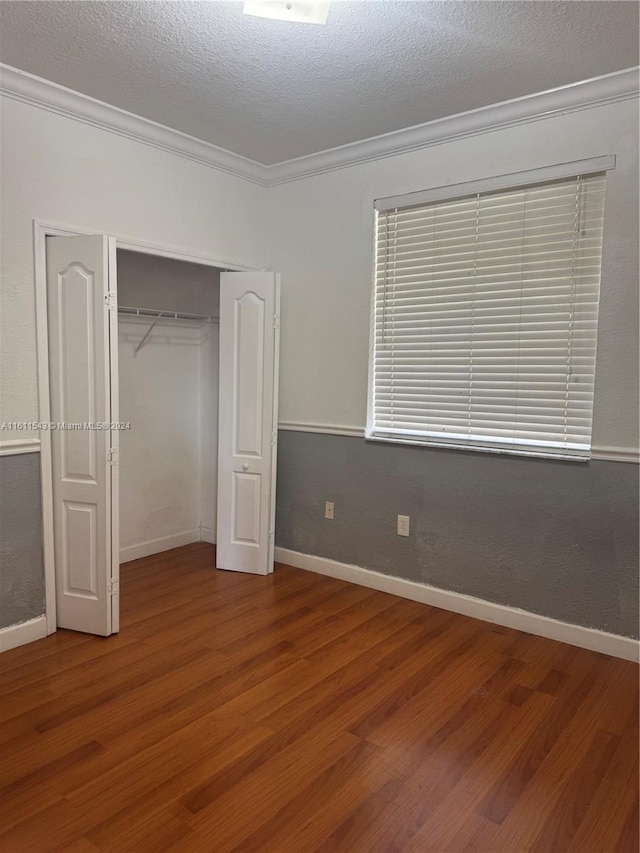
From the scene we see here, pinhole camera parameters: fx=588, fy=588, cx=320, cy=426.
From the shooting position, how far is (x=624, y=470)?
2811 mm

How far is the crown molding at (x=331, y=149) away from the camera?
8.97 ft

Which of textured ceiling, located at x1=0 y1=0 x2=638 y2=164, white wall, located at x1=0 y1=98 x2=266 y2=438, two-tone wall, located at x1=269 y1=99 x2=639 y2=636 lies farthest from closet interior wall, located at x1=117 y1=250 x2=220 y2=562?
textured ceiling, located at x1=0 y1=0 x2=638 y2=164

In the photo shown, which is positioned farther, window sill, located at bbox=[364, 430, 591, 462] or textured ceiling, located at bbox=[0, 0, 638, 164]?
window sill, located at bbox=[364, 430, 591, 462]

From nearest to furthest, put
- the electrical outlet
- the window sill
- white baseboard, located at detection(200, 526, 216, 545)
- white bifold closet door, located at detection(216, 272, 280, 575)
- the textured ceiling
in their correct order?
the textured ceiling < the window sill < the electrical outlet < white bifold closet door, located at detection(216, 272, 280, 575) < white baseboard, located at detection(200, 526, 216, 545)

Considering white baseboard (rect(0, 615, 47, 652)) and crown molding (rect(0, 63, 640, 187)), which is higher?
crown molding (rect(0, 63, 640, 187))

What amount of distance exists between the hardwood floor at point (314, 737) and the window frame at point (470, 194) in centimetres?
96

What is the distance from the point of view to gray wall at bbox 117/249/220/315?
397cm

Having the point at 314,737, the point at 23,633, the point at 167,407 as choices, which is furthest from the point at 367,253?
the point at 23,633

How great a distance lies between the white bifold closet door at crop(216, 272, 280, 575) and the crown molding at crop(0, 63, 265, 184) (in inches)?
27.6

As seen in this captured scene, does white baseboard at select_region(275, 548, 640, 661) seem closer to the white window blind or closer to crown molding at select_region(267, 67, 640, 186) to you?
the white window blind

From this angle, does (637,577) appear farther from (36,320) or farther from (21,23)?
(21,23)

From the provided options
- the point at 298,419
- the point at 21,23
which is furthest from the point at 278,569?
the point at 21,23

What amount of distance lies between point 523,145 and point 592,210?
1.65 ft

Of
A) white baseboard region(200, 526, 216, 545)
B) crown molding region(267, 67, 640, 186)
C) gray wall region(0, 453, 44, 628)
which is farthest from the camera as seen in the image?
white baseboard region(200, 526, 216, 545)
